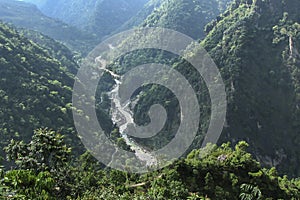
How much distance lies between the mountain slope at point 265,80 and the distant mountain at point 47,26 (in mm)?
87867

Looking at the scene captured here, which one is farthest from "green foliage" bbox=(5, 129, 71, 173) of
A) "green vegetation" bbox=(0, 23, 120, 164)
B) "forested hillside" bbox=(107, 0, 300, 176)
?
"forested hillside" bbox=(107, 0, 300, 176)

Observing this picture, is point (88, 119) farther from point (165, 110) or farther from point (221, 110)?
point (221, 110)

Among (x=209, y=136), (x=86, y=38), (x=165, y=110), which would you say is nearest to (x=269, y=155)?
(x=209, y=136)

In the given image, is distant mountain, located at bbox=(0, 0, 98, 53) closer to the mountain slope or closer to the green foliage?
the mountain slope

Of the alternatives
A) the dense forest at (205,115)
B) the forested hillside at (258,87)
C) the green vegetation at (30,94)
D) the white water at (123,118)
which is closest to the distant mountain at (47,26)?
the white water at (123,118)

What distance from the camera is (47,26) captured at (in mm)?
165250

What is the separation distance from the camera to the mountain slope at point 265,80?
206ft

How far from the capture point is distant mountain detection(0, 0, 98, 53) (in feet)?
511

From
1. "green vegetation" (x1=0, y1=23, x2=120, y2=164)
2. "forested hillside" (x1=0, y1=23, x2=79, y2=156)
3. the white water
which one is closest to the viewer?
"forested hillside" (x1=0, y1=23, x2=79, y2=156)

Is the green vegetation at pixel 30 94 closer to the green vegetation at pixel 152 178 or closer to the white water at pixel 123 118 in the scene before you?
the white water at pixel 123 118

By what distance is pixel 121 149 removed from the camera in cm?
5897

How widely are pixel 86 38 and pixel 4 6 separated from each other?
134 ft

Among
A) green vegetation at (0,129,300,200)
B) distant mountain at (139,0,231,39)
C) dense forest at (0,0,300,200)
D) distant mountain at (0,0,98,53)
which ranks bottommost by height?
green vegetation at (0,129,300,200)

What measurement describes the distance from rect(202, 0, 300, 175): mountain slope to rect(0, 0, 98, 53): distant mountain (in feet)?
288
